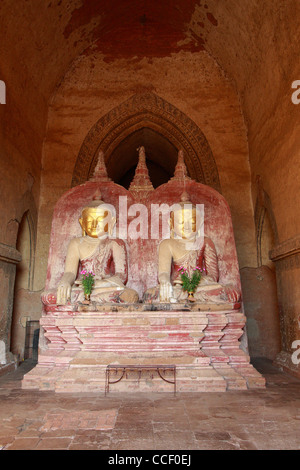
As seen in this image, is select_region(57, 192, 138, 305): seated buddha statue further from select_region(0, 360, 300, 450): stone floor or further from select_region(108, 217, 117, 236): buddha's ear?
select_region(0, 360, 300, 450): stone floor

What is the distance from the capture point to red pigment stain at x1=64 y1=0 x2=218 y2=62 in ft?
28.2

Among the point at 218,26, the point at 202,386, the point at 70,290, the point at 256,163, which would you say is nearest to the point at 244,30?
the point at 218,26

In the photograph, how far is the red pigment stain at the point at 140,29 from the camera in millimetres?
8594

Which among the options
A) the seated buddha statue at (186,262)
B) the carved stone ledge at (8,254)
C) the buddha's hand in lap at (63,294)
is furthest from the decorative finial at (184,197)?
the carved stone ledge at (8,254)

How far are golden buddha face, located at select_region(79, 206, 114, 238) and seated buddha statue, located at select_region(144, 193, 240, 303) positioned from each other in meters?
1.09

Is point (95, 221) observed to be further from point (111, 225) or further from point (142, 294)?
point (142, 294)

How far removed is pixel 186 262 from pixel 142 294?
3.22 feet

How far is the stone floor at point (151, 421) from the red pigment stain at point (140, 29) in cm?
806

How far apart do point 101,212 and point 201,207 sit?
1860 millimetres

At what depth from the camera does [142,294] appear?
20.6 ft

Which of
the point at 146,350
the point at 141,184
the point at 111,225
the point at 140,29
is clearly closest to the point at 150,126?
the point at 140,29

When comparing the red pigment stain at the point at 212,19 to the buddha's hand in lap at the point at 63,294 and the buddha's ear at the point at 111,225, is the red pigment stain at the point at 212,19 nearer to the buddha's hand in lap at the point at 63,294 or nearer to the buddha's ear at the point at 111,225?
the buddha's ear at the point at 111,225

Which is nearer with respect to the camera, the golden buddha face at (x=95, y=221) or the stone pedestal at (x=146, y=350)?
the stone pedestal at (x=146, y=350)

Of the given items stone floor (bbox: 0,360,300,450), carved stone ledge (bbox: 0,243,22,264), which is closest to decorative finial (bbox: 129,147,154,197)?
carved stone ledge (bbox: 0,243,22,264)
